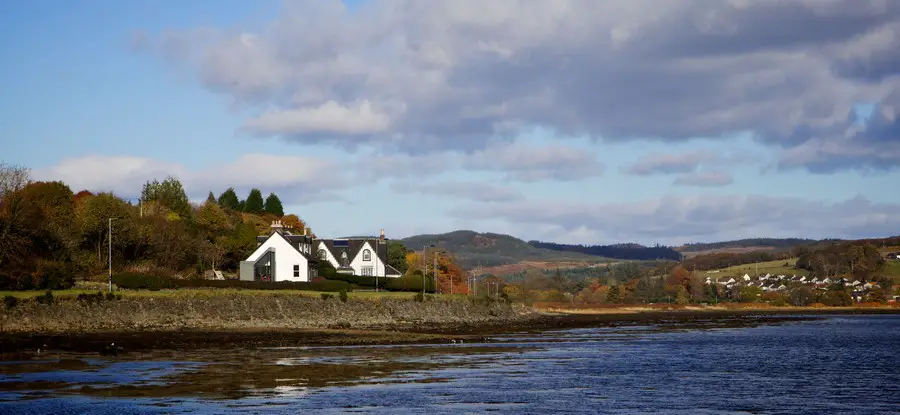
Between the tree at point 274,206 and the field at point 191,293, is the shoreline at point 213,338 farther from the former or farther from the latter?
the tree at point 274,206

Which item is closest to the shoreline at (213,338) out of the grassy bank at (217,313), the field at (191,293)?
the grassy bank at (217,313)

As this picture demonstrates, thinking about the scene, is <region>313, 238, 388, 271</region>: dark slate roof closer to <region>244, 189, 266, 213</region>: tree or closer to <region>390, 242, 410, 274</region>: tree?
<region>390, 242, 410, 274</region>: tree

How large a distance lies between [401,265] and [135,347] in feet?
293

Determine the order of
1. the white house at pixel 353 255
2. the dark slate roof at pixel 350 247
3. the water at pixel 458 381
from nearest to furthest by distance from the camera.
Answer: the water at pixel 458 381 → the white house at pixel 353 255 → the dark slate roof at pixel 350 247

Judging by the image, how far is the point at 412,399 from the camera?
36.1 m

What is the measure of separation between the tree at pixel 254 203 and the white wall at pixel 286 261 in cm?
5952

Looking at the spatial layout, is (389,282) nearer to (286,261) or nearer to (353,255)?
(286,261)

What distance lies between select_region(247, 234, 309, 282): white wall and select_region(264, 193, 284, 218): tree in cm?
5989

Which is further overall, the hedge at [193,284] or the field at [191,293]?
the hedge at [193,284]

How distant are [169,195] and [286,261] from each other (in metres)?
38.5

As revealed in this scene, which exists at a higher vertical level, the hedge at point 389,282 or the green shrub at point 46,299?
the hedge at point 389,282

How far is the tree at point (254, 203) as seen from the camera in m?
175

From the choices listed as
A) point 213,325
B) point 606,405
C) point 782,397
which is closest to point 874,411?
point 782,397

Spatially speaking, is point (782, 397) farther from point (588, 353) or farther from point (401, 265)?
point (401, 265)
